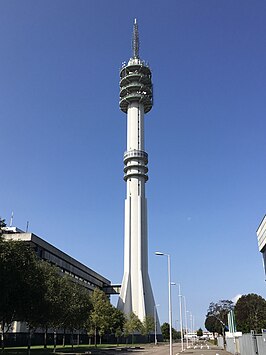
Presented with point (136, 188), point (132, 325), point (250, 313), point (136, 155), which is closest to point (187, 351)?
point (132, 325)

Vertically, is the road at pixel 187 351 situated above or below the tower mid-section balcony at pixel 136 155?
below

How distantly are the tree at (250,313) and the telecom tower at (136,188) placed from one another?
74.5 ft

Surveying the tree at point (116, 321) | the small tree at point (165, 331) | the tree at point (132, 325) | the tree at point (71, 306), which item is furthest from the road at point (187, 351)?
the small tree at point (165, 331)

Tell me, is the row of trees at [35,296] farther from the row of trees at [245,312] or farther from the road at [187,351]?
the row of trees at [245,312]

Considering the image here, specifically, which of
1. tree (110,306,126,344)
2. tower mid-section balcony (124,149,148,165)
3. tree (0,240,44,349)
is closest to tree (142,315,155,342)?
tree (110,306,126,344)

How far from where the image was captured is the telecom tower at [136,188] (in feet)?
347

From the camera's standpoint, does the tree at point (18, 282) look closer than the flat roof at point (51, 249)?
Yes

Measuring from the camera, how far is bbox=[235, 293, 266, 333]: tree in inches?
3703

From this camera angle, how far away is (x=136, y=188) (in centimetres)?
11231

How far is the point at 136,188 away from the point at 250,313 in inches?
1717

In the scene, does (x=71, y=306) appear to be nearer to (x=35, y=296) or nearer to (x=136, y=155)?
(x=35, y=296)

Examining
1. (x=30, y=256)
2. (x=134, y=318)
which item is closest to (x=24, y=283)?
(x=30, y=256)

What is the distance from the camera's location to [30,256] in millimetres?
36500

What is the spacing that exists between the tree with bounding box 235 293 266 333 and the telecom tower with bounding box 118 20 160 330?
22.7 meters
